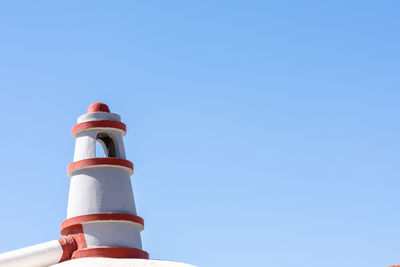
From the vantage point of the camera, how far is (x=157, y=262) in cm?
2048

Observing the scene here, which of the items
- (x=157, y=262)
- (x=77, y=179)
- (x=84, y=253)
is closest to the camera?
(x=157, y=262)

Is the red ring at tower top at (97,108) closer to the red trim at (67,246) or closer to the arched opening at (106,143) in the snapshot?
the arched opening at (106,143)

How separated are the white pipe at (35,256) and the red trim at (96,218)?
87 centimetres

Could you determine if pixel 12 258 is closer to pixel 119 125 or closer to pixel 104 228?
pixel 104 228

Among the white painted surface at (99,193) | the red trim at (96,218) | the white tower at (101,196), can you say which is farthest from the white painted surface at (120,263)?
the white painted surface at (99,193)

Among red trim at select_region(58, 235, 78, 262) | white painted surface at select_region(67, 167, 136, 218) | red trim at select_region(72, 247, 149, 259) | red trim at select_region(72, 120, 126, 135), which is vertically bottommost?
red trim at select_region(72, 247, 149, 259)

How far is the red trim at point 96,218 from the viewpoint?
22.5m

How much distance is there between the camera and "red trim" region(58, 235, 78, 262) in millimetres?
22234

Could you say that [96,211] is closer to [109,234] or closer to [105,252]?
[109,234]

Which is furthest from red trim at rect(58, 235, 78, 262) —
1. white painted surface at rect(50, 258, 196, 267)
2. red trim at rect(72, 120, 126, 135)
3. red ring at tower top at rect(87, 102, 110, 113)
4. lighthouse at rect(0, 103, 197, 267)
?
red ring at tower top at rect(87, 102, 110, 113)

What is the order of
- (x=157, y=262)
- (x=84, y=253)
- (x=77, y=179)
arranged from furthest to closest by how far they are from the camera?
(x=77, y=179) → (x=84, y=253) → (x=157, y=262)

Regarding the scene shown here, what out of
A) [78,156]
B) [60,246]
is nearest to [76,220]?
[60,246]

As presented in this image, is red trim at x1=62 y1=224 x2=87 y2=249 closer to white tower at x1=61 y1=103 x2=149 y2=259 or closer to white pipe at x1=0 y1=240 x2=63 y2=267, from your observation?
white tower at x1=61 y1=103 x2=149 y2=259

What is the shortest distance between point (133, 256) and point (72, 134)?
5276 millimetres
